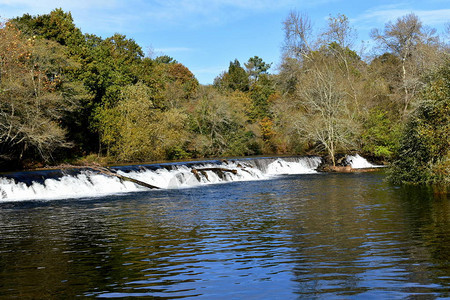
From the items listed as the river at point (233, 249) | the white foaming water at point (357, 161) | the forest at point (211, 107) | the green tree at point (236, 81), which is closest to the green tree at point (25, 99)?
the forest at point (211, 107)

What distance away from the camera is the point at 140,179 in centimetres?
2702

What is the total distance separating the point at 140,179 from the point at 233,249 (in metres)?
18.5

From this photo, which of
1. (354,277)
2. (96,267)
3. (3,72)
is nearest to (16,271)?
(96,267)

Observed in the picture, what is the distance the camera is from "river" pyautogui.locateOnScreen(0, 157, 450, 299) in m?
6.52

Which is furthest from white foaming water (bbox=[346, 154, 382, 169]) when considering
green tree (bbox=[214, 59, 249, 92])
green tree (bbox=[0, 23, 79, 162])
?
green tree (bbox=[214, 59, 249, 92])

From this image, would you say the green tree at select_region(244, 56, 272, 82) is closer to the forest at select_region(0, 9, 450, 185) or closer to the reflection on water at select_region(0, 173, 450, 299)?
the forest at select_region(0, 9, 450, 185)

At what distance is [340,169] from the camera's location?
3662cm

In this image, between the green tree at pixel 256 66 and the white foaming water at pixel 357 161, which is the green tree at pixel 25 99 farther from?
the green tree at pixel 256 66

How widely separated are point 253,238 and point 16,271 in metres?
5.23

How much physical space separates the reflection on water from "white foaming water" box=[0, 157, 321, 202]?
497cm

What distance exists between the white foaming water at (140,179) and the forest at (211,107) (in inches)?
239

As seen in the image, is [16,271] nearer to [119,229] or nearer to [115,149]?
[119,229]

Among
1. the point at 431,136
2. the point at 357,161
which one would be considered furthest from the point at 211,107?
the point at 431,136

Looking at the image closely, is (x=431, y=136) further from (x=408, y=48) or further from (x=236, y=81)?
(x=236, y=81)
